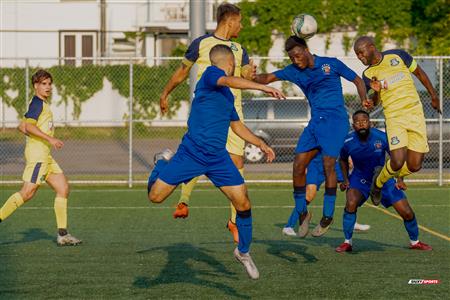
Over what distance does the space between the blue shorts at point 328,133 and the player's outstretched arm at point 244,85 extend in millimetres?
3025

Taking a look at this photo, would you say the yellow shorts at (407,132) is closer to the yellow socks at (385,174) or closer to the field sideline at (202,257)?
the yellow socks at (385,174)

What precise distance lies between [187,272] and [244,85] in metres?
2.44

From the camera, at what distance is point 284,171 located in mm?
24047

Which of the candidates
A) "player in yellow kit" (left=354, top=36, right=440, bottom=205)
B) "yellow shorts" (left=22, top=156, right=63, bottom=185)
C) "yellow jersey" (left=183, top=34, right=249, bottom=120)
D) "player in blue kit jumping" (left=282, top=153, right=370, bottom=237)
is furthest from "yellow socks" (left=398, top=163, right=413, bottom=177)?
"yellow shorts" (left=22, top=156, right=63, bottom=185)

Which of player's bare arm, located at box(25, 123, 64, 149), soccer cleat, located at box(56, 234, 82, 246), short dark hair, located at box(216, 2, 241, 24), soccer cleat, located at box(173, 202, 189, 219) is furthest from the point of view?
soccer cleat, located at box(56, 234, 82, 246)

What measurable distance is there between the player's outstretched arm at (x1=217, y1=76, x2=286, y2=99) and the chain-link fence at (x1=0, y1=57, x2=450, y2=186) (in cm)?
1043

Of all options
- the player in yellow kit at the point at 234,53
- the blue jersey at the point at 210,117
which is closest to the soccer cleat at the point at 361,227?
the player in yellow kit at the point at 234,53

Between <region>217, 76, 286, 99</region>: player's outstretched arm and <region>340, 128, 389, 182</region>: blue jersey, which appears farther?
<region>340, 128, 389, 182</region>: blue jersey

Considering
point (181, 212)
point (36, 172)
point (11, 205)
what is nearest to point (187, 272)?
point (181, 212)

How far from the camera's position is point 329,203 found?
1230 cm

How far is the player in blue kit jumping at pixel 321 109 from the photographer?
1238 cm

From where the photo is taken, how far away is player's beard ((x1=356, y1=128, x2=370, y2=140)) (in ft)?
42.0

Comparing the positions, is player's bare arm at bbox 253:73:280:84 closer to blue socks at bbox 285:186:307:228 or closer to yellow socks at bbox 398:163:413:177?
blue socks at bbox 285:186:307:228

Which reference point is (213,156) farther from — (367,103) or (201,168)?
(367,103)
